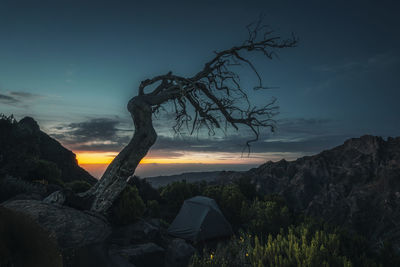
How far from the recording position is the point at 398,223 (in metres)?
54.0

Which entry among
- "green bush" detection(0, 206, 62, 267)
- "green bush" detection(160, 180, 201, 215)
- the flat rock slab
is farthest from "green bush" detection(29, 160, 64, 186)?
"green bush" detection(0, 206, 62, 267)

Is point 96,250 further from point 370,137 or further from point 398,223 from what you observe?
point 370,137

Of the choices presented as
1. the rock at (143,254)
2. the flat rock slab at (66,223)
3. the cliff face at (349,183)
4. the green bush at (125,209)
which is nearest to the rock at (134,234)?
the green bush at (125,209)

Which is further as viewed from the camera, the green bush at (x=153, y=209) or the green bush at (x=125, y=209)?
the green bush at (x=153, y=209)

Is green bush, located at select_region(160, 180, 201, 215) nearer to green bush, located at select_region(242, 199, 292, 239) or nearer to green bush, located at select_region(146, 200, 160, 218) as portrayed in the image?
green bush, located at select_region(146, 200, 160, 218)

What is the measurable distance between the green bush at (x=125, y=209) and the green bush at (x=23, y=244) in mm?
6244

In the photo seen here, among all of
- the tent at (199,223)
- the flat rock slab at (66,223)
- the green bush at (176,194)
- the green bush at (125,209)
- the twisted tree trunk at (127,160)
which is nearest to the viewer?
the flat rock slab at (66,223)

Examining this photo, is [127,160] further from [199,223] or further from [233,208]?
[233,208]

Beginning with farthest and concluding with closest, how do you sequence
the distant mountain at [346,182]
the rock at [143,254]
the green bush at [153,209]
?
the distant mountain at [346,182] → the green bush at [153,209] → the rock at [143,254]

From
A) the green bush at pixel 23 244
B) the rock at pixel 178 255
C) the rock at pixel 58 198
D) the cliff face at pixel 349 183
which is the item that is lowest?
the cliff face at pixel 349 183

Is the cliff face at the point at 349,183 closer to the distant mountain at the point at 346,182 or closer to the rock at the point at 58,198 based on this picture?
the distant mountain at the point at 346,182

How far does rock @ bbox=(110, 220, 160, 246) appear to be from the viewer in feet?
25.8

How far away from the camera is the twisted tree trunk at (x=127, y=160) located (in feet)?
27.5

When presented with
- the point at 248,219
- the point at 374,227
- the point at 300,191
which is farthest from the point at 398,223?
the point at 248,219
